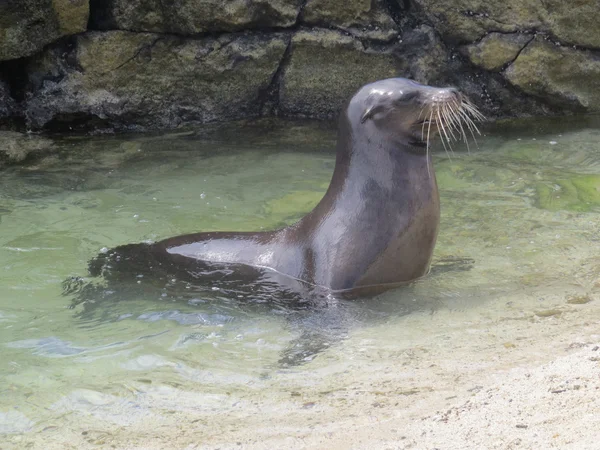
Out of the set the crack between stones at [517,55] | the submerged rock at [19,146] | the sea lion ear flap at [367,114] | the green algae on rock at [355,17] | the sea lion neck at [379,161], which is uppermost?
the green algae on rock at [355,17]

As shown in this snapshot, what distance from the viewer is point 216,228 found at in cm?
638

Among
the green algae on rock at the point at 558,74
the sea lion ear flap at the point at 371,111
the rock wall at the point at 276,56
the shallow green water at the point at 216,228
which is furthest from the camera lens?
the green algae on rock at the point at 558,74

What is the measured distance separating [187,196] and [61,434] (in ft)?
11.8

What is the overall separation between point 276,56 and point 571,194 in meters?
2.99

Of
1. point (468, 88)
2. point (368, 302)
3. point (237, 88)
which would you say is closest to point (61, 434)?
point (368, 302)

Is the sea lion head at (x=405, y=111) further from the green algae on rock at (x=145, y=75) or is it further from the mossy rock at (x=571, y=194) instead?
the green algae on rock at (x=145, y=75)

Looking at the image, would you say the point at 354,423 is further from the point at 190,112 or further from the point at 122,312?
the point at 190,112

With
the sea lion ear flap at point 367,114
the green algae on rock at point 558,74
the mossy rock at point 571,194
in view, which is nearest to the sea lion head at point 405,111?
the sea lion ear flap at point 367,114

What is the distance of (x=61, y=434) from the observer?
11.6 ft

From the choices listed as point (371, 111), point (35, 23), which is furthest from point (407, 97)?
point (35, 23)

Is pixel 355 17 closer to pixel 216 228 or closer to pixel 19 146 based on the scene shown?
pixel 216 228

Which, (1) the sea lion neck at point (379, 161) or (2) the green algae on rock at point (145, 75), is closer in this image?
(1) the sea lion neck at point (379, 161)

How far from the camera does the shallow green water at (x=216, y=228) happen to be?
394 centimetres

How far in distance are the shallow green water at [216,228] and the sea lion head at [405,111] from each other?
87 centimetres
